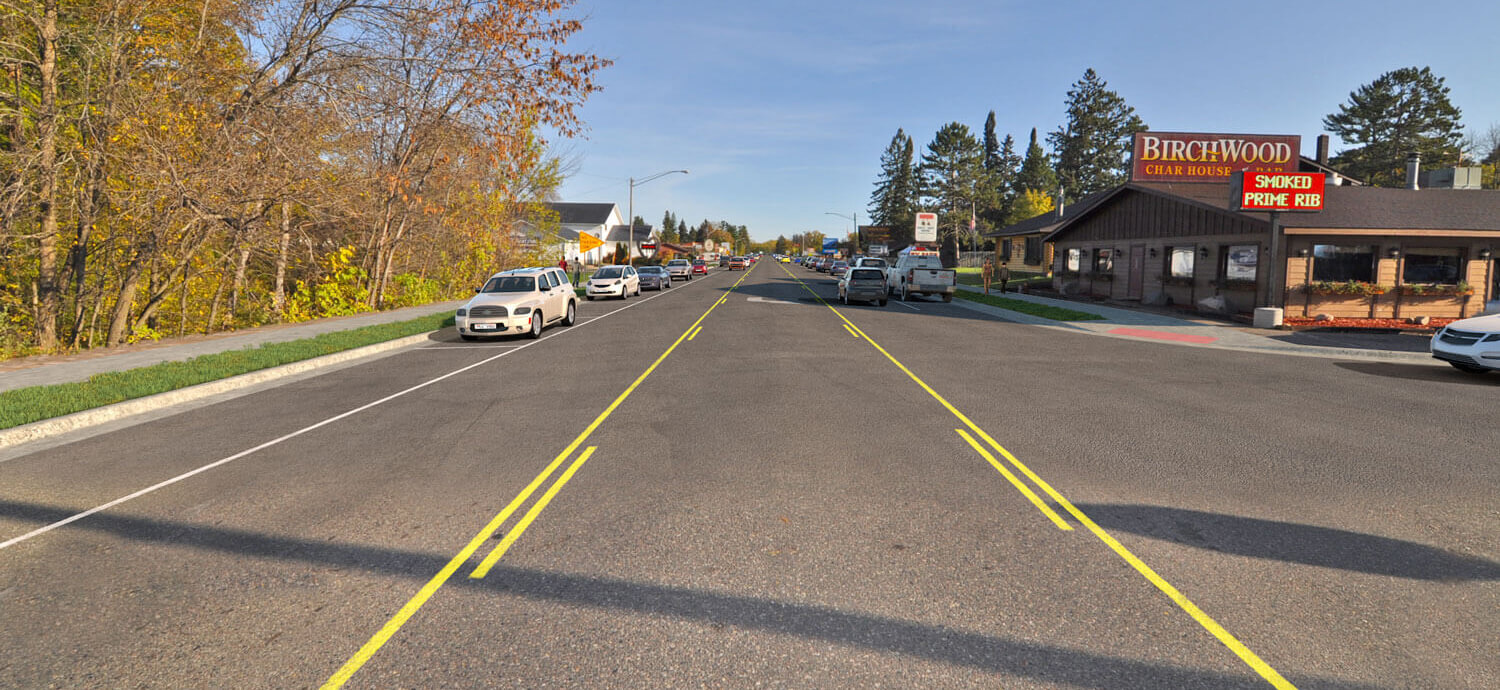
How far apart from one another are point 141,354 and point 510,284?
7526 millimetres

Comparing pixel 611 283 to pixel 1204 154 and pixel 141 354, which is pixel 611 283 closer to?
pixel 141 354

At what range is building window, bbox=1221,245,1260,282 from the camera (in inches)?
882

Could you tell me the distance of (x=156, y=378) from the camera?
10805 millimetres

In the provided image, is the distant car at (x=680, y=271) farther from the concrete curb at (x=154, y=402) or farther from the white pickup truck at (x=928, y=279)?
the concrete curb at (x=154, y=402)

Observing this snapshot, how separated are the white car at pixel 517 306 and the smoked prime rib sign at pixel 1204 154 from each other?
2272 centimetres

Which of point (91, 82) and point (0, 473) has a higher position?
point (91, 82)

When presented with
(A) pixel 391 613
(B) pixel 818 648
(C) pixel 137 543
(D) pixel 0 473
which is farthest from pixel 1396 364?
(D) pixel 0 473

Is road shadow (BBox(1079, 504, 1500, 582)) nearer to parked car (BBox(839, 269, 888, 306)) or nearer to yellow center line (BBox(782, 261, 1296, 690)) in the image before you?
yellow center line (BBox(782, 261, 1296, 690))

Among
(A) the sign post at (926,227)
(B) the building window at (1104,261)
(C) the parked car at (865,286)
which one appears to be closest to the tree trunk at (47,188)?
(C) the parked car at (865,286)

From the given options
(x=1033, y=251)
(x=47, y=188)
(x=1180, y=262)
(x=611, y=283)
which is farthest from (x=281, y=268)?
(x=1033, y=251)

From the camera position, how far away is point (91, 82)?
14.5 metres

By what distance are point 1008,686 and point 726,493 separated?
119 inches

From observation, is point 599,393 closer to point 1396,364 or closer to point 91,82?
point 91,82

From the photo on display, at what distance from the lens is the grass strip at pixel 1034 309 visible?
23.2 metres
